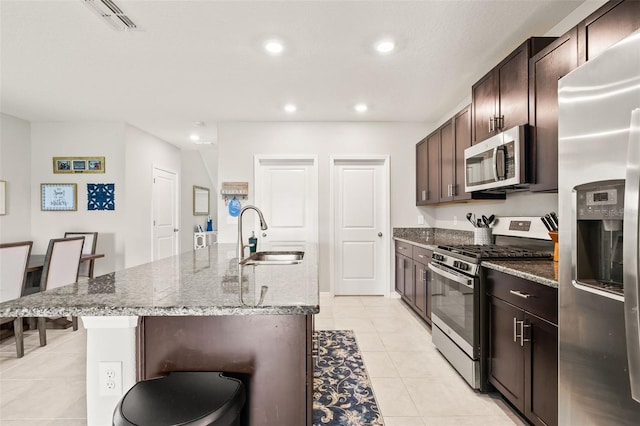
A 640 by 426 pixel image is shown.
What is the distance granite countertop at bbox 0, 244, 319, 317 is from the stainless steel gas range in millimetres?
1267

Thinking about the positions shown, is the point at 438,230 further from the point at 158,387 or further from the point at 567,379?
the point at 158,387

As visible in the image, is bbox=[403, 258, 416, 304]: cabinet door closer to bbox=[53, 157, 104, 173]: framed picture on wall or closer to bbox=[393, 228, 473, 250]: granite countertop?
bbox=[393, 228, 473, 250]: granite countertop

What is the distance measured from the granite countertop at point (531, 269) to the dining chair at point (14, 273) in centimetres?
385

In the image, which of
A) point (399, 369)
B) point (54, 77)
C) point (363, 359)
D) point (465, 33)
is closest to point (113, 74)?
point (54, 77)

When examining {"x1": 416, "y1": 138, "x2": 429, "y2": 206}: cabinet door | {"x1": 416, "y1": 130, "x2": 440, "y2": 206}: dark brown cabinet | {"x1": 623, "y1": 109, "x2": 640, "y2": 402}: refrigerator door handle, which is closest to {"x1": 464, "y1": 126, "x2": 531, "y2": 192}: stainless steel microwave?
{"x1": 416, "y1": 130, "x2": 440, "y2": 206}: dark brown cabinet

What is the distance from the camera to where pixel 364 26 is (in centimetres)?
233

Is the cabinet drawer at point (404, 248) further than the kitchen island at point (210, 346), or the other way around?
the cabinet drawer at point (404, 248)

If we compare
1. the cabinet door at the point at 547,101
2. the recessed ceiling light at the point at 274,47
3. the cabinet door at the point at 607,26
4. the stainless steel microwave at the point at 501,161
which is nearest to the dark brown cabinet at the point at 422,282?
the stainless steel microwave at the point at 501,161

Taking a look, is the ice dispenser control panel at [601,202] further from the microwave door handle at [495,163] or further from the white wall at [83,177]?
the white wall at [83,177]

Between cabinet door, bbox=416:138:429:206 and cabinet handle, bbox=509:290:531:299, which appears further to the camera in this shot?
cabinet door, bbox=416:138:429:206

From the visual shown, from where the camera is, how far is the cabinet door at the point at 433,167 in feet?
12.8

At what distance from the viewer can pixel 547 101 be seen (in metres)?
1.95

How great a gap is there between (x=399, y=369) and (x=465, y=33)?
2652 millimetres

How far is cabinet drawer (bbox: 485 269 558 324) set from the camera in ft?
5.06
